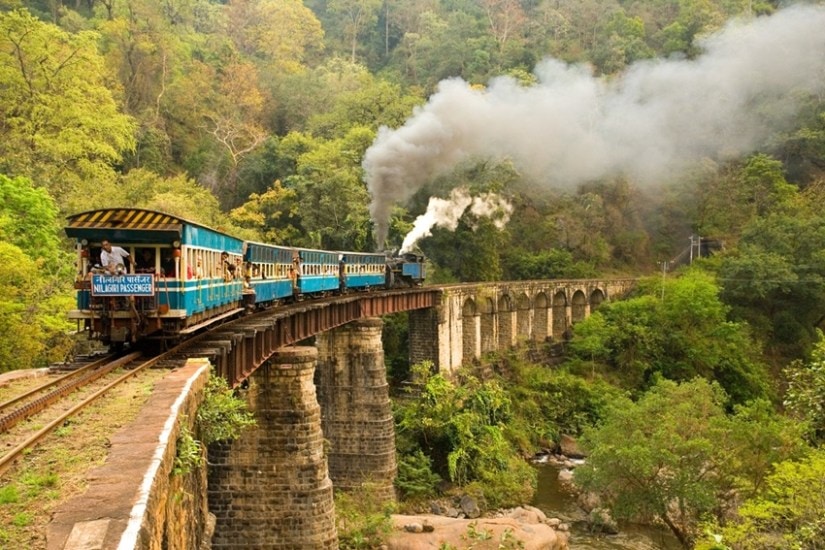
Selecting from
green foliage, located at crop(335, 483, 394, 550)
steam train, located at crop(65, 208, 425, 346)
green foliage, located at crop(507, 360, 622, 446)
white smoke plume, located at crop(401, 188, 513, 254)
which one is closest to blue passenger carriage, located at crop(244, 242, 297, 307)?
steam train, located at crop(65, 208, 425, 346)

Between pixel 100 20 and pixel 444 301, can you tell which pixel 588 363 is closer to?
pixel 444 301

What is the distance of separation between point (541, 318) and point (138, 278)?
37.1 m

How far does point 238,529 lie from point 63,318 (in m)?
8.23

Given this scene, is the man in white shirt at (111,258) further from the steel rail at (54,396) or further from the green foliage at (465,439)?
the green foliage at (465,439)

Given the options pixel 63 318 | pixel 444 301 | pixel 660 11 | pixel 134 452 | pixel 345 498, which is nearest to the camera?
pixel 134 452

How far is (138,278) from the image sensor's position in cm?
1345

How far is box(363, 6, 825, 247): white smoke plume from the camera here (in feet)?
202

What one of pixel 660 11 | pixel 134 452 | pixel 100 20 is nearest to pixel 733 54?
pixel 660 11

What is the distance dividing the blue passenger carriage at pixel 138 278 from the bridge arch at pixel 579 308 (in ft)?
130

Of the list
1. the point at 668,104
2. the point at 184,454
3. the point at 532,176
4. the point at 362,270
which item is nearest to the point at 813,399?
the point at 362,270

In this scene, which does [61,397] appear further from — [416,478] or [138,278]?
[416,478]

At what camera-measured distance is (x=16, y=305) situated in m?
20.3

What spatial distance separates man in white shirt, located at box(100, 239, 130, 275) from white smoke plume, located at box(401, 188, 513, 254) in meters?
29.6

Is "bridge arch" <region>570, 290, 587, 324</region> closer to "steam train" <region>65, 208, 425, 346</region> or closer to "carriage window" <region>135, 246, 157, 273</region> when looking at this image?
"steam train" <region>65, 208, 425, 346</region>
